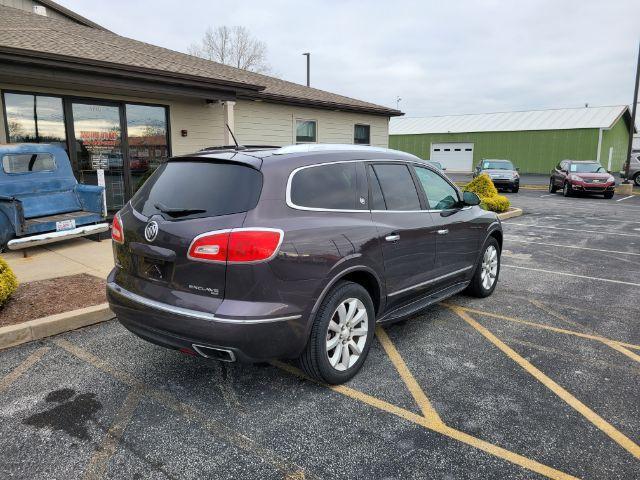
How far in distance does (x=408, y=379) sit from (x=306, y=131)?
39.5ft

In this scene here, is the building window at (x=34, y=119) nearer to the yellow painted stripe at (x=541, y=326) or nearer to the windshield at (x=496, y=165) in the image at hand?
the yellow painted stripe at (x=541, y=326)

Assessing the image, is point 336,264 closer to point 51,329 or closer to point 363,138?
point 51,329

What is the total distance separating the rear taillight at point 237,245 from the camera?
117 inches

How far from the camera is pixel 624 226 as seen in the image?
1256 centimetres

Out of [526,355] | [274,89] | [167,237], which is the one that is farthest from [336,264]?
[274,89]

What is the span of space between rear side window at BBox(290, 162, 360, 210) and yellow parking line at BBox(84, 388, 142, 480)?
1.81m

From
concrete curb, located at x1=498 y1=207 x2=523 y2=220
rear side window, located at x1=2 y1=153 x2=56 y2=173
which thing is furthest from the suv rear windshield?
concrete curb, located at x1=498 y1=207 x2=523 y2=220

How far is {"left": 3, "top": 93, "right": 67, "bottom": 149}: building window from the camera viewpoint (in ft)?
28.4

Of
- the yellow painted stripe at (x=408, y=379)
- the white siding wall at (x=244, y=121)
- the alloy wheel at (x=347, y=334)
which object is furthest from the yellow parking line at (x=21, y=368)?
the white siding wall at (x=244, y=121)

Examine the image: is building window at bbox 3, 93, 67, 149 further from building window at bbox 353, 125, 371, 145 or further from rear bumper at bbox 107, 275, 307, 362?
building window at bbox 353, 125, 371, 145

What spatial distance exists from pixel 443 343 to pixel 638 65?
79.2ft

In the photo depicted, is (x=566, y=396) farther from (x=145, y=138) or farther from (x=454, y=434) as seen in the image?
(x=145, y=138)

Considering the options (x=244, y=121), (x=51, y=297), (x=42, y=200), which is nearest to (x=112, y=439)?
(x=51, y=297)

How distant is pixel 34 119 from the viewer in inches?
351
